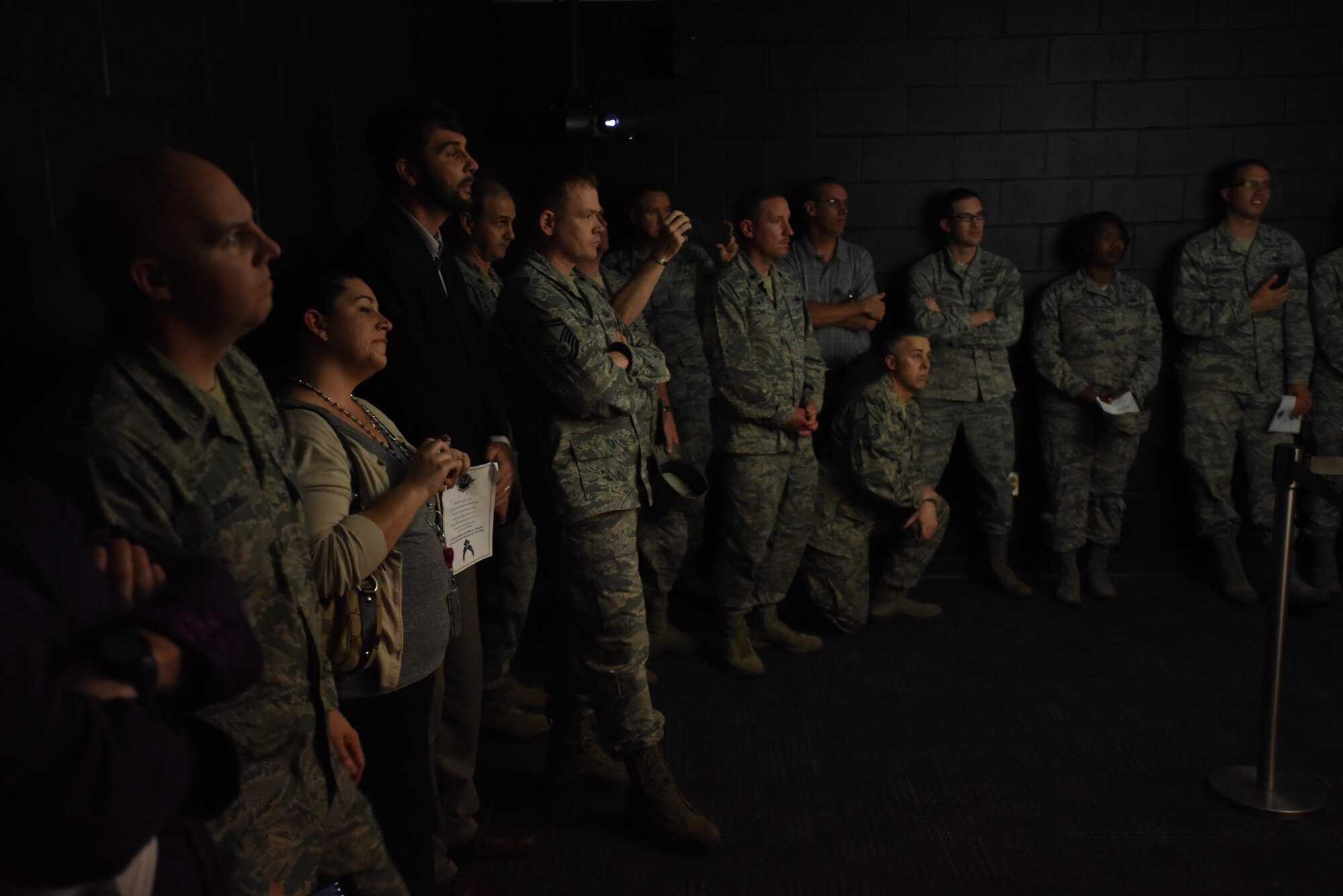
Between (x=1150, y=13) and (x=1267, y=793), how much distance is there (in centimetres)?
312

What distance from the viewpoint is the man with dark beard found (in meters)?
1.91

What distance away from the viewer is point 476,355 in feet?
7.01

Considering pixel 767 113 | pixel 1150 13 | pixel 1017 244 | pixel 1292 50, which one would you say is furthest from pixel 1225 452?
pixel 767 113

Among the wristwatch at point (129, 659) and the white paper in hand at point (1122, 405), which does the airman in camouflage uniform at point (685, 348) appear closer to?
the white paper in hand at point (1122, 405)

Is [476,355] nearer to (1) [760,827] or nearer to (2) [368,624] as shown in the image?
(2) [368,624]

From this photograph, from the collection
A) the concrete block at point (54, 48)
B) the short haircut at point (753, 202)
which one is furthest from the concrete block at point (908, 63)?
the concrete block at point (54, 48)

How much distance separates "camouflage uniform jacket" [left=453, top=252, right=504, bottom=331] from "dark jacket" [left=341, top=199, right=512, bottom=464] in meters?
0.77

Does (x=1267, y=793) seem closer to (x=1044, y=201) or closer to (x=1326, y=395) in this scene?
(x=1326, y=395)

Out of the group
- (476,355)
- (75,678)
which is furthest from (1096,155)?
(75,678)

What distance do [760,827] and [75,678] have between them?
177 centimetres

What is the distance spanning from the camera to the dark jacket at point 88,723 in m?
0.66

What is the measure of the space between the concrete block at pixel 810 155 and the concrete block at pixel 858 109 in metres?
0.05

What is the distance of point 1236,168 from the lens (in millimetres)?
3959

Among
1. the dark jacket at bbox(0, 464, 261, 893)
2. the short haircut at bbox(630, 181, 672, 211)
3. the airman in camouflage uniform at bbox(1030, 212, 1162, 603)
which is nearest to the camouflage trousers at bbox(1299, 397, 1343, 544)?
the airman in camouflage uniform at bbox(1030, 212, 1162, 603)
